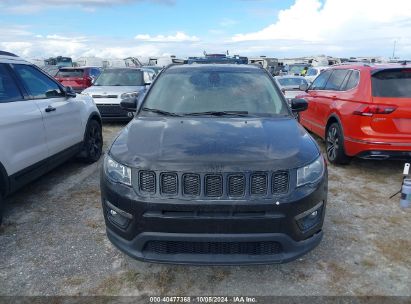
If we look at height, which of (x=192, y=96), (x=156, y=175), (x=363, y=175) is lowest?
(x=363, y=175)

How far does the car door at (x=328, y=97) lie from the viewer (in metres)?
6.13

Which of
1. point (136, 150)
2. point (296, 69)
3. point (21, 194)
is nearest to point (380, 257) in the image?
point (136, 150)

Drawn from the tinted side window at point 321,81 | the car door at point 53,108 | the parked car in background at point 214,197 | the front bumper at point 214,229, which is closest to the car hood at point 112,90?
the car door at point 53,108

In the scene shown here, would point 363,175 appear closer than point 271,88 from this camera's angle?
No

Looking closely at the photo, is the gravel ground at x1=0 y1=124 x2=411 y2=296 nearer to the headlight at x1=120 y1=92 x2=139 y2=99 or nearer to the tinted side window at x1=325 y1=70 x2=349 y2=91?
the tinted side window at x1=325 y1=70 x2=349 y2=91

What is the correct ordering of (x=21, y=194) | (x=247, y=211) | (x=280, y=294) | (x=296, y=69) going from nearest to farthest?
(x=247, y=211)
(x=280, y=294)
(x=21, y=194)
(x=296, y=69)

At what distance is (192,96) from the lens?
12.7ft

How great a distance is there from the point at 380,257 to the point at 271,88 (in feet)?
6.66

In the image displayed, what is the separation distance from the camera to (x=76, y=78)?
49.5 feet

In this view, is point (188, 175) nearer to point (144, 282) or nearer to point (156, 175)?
point (156, 175)

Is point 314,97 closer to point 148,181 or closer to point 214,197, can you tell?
point 214,197

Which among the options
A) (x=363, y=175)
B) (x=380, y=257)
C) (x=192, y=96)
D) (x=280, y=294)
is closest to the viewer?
(x=280, y=294)

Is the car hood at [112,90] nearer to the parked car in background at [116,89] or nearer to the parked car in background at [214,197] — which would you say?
the parked car in background at [116,89]

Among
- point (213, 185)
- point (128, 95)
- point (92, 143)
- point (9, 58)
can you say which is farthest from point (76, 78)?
point (213, 185)
